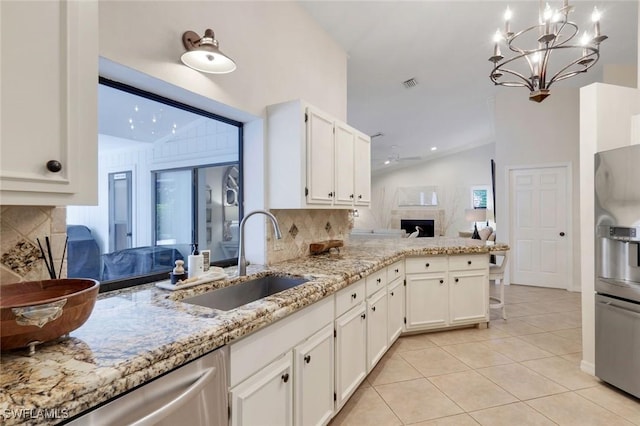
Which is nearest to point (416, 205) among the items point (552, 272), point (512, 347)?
point (552, 272)

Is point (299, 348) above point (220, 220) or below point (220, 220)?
below

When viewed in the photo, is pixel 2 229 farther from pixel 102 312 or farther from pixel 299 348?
pixel 299 348

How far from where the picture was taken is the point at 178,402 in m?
0.94

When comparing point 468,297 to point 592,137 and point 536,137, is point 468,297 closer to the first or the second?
point 592,137

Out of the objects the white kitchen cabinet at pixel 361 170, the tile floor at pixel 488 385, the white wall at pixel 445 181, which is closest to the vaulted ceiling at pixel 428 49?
the white kitchen cabinet at pixel 361 170

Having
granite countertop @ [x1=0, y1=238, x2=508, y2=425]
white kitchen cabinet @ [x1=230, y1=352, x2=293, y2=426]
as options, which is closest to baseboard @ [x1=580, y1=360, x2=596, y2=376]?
granite countertop @ [x1=0, y1=238, x2=508, y2=425]

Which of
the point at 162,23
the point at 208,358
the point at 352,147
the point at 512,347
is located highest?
the point at 162,23

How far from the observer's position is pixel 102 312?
4.09 feet

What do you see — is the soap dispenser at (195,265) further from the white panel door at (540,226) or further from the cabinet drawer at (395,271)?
the white panel door at (540,226)

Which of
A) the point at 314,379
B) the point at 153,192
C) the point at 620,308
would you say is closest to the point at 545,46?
the point at 620,308

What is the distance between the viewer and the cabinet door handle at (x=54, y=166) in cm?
91

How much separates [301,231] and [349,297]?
3.31 feet

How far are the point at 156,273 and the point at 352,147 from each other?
6.63 feet

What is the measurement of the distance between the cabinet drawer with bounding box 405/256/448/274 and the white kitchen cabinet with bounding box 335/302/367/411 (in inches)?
44.4
